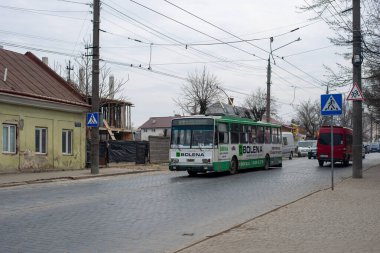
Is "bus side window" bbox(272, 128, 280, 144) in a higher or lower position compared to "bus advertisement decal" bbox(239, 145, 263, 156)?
higher

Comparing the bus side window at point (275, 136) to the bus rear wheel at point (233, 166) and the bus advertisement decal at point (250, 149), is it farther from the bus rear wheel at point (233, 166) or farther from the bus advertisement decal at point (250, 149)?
the bus rear wheel at point (233, 166)

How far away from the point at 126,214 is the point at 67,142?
1789 cm

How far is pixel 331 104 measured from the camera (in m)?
15.9

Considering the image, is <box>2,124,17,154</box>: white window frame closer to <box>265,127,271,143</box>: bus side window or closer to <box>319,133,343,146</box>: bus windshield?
<box>265,127,271,143</box>: bus side window

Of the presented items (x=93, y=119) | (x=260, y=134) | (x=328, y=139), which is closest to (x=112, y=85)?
(x=328, y=139)

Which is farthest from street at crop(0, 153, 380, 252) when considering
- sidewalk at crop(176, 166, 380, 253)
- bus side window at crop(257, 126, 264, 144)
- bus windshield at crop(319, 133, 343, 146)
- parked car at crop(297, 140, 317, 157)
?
parked car at crop(297, 140, 317, 157)

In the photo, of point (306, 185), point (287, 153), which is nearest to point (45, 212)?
point (306, 185)

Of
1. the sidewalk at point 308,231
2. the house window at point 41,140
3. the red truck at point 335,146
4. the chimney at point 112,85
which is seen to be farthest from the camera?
the chimney at point 112,85

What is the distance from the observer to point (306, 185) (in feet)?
62.0

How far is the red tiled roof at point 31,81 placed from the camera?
24.5m

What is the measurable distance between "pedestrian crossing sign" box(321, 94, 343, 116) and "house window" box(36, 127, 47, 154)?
621 inches

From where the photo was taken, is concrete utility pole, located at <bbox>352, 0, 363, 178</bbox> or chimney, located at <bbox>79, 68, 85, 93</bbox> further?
chimney, located at <bbox>79, 68, 85, 93</bbox>

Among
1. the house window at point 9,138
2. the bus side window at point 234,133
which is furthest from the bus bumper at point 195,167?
the house window at point 9,138

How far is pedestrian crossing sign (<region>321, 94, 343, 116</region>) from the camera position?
618 inches
